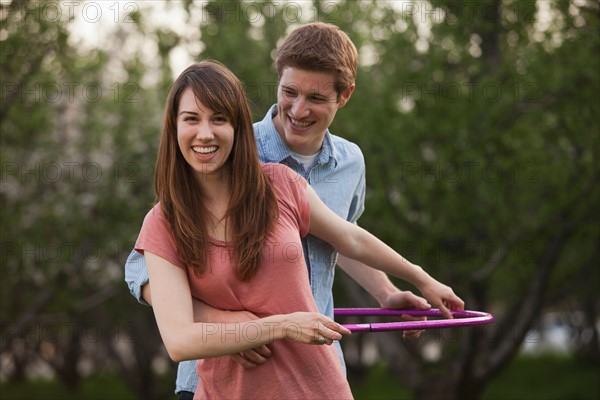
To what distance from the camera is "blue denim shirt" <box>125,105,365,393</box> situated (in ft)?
12.7

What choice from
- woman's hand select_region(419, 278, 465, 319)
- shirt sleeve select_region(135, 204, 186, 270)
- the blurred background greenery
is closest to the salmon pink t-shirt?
shirt sleeve select_region(135, 204, 186, 270)

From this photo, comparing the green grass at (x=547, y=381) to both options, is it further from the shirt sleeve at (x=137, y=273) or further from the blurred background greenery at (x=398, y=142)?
the shirt sleeve at (x=137, y=273)

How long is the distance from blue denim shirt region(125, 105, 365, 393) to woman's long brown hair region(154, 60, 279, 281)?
1.76ft

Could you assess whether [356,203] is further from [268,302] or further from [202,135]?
[202,135]

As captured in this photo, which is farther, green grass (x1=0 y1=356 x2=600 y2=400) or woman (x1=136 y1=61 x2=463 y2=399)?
green grass (x1=0 y1=356 x2=600 y2=400)

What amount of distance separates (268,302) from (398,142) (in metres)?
9.52

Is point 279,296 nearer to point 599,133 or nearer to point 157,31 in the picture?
point 599,133

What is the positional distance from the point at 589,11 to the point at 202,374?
362 inches

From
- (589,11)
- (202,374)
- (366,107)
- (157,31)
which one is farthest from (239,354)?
(157,31)

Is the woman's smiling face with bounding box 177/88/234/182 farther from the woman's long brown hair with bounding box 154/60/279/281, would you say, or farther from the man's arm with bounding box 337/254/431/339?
the man's arm with bounding box 337/254/431/339

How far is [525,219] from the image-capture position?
12453 millimetres

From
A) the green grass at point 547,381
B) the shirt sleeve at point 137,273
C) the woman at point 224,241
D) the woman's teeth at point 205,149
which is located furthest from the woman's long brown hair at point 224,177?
the green grass at point 547,381

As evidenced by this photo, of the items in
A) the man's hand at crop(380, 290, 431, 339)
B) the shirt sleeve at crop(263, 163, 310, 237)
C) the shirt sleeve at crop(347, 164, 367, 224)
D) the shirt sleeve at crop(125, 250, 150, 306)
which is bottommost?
the man's hand at crop(380, 290, 431, 339)

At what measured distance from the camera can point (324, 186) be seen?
4.09m
